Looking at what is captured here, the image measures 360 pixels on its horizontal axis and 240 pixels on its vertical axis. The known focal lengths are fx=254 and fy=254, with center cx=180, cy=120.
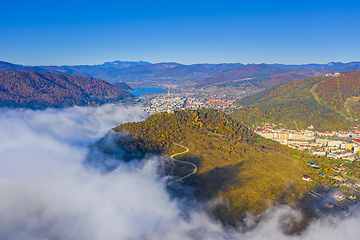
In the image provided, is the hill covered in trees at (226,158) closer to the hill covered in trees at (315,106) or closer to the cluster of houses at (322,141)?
the cluster of houses at (322,141)

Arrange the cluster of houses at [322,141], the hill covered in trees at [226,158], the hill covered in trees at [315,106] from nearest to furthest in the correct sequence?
the hill covered in trees at [226,158], the cluster of houses at [322,141], the hill covered in trees at [315,106]

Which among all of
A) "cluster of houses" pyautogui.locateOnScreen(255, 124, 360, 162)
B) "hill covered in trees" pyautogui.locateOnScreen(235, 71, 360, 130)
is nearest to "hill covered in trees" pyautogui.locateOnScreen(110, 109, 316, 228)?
"cluster of houses" pyautogui.locateOnScreen(255, 124, 360, 162)

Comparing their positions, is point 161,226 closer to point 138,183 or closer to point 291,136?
point 138,183

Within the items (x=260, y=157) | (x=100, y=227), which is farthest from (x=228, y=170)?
(x=100, y=227)

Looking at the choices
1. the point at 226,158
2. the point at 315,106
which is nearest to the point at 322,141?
the point at 315,106

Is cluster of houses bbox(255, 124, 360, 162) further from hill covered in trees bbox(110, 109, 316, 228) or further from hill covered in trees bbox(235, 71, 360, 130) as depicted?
hill covered in trees bbox(110, 109, 316, 228)

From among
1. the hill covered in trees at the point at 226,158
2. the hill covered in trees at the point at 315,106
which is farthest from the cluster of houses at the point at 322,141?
the hill covered in trees at the point at 226,158
